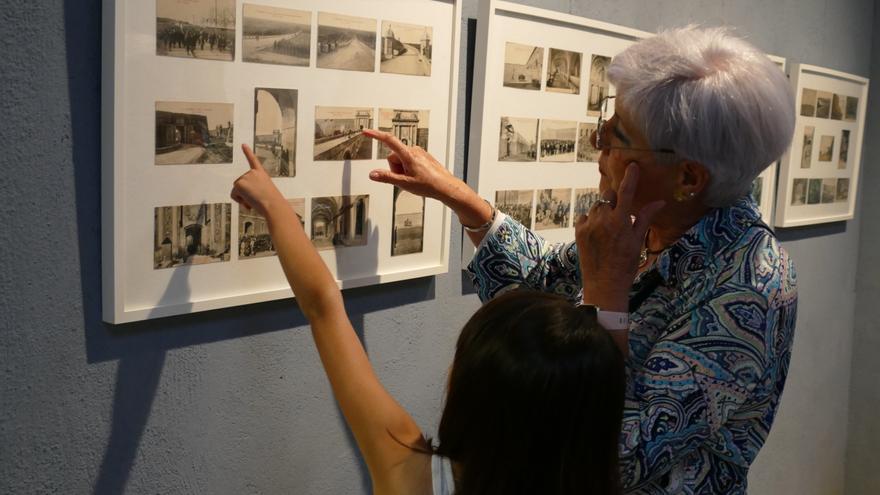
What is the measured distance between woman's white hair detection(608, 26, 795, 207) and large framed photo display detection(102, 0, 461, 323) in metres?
0.54

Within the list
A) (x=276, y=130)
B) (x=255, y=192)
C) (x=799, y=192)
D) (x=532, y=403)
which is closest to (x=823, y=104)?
(x=799, y=192)

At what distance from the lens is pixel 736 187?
5.33 ft

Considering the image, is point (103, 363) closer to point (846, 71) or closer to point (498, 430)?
point (498, 430)

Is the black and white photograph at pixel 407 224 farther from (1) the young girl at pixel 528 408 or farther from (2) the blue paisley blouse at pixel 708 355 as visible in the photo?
(1) the young girl at pixel 528 408

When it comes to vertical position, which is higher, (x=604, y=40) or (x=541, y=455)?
(x=604, y=40)

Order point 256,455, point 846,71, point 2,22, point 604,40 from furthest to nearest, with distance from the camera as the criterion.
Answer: point 846,71 < point 604,40 < point 256,455 < point 2,22

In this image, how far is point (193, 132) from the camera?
1604 mm

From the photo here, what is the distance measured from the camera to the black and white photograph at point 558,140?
7.86 feet

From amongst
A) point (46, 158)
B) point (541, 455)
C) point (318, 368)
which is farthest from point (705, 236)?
point (46, 158)

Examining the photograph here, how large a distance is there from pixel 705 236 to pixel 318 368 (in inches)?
33.5

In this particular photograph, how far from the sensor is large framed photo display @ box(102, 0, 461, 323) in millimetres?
1522

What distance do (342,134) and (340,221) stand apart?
183 mm

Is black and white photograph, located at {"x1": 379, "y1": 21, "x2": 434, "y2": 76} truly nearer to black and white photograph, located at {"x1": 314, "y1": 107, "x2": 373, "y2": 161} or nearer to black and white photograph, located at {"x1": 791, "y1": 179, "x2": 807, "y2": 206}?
black and white photograph, located at {"x1": 314, "y1": 107, "x2": 373, "y2": 161}

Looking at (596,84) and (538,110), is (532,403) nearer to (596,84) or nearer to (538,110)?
(538,110)
